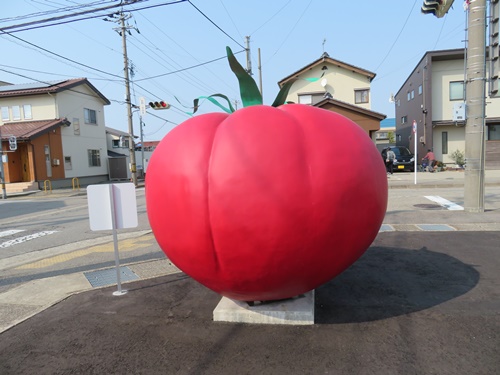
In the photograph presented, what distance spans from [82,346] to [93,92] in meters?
32.0

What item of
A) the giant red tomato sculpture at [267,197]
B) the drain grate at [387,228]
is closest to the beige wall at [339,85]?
the drain grate at [387,228]

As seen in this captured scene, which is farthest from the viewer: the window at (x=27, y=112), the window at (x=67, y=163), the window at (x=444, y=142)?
the window at (x=67, y=163)

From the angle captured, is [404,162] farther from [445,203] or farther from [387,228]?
[387,228]

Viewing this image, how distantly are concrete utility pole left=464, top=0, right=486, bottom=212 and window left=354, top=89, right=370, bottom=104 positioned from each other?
19.3m

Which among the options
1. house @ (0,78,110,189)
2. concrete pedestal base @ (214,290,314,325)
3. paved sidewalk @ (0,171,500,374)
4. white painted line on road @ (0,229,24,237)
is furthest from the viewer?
house @ (0,78,110,189)

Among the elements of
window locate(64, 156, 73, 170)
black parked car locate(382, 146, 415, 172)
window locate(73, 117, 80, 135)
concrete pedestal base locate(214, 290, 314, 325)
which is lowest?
concrete pedestal base locate(214, 290, 314, 325)

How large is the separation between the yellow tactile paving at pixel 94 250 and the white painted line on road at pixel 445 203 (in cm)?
834

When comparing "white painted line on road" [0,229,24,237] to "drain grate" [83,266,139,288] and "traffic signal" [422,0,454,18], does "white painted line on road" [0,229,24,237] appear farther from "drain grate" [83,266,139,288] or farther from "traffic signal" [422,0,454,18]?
"traffic signal" [422,0,454,18]

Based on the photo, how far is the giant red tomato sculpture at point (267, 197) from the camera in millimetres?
2697

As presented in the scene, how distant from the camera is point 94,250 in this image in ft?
24.0

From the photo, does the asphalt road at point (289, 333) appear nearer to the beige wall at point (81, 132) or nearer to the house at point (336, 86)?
the house at point (336, 86)

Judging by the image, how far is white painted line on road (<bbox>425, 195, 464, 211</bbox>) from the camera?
10163 mm

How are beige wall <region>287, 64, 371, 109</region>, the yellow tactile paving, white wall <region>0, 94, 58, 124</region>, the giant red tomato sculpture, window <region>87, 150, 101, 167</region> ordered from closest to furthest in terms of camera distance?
the giant red tomato sculpture, the yellow tactile paving, white wall <region>0, 94, 58, 124</region>, beige wall <region>287, 64, 371, 109</region>, window <region>87, 150, 101, 167</region>

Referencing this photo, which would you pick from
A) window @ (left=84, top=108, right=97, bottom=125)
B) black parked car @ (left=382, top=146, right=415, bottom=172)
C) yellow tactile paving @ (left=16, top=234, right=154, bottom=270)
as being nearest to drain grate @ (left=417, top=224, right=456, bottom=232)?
yellow tactile paving @ (left=16, top=234, right=154, bottom=270)
